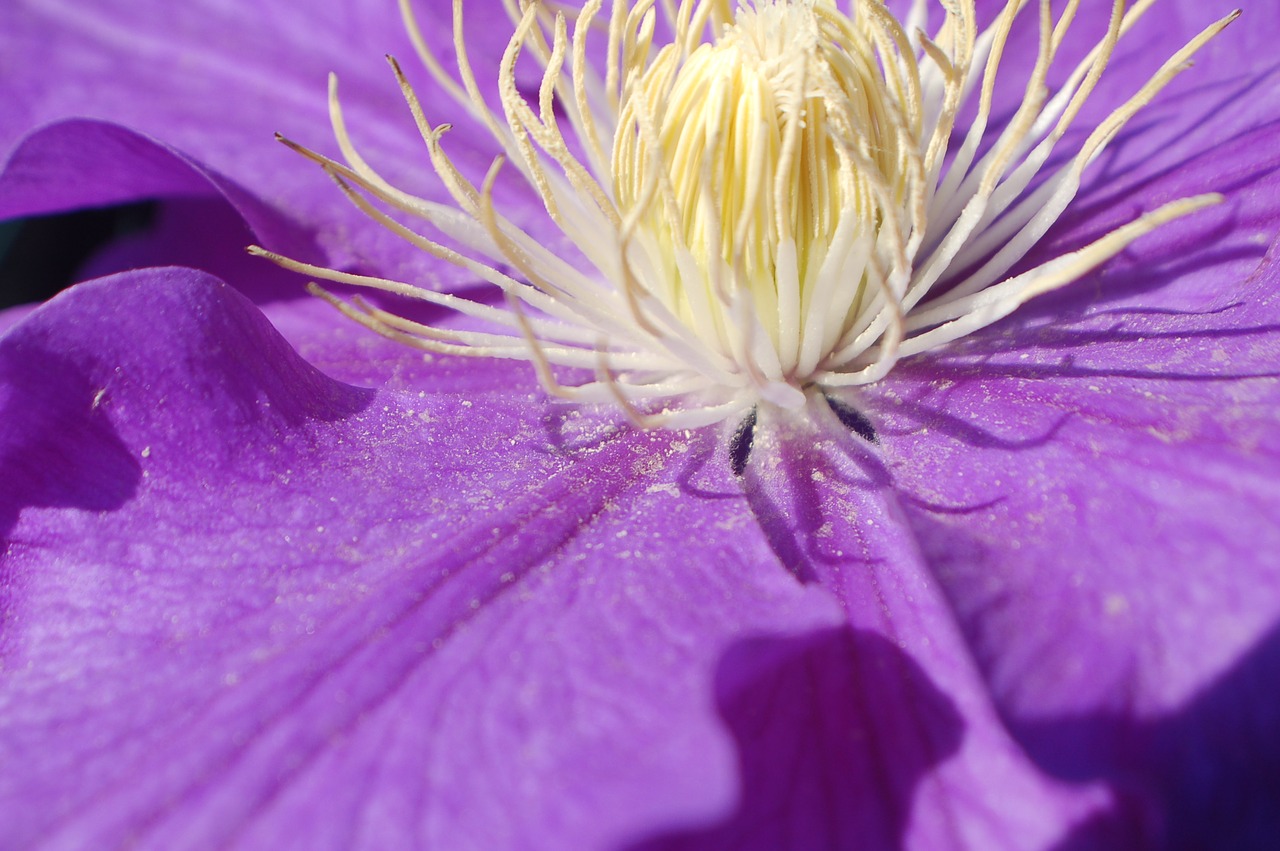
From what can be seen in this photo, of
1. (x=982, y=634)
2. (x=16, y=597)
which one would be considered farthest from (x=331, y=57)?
(x=982, y=634)

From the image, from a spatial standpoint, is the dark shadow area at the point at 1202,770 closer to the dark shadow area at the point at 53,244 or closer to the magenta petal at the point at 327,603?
the magenta petal at the point at 327,603

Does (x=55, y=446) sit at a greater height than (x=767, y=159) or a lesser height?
lesser

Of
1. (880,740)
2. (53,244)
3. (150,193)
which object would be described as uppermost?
(150,193)

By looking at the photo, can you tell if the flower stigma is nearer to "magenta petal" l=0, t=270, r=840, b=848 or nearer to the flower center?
the flower center

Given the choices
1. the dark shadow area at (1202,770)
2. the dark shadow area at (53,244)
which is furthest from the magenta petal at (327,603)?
the dark shadow area at (53,244)

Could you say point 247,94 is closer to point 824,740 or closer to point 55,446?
point 55,446

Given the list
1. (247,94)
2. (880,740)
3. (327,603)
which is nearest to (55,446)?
(327,603)

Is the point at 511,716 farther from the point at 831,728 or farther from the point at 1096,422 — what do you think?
the point at 1096,422

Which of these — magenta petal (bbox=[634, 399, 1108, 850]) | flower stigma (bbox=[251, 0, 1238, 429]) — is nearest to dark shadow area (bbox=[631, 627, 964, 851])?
magenta petal (bbox=[634, 399, 1108, 850])
